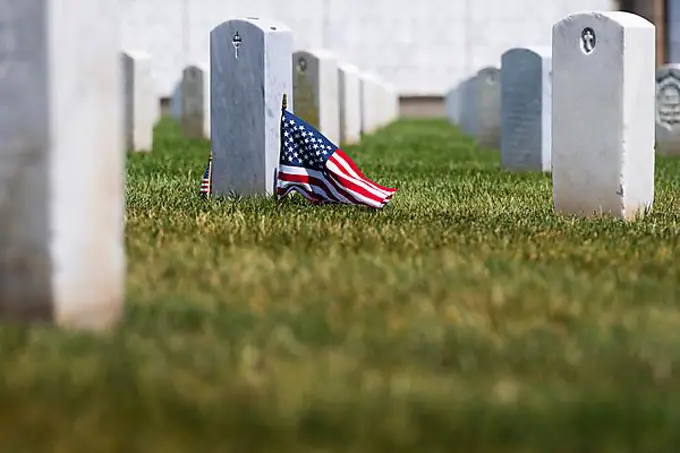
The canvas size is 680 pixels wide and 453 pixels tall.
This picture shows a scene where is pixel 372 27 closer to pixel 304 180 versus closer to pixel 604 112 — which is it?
pixel 304 180

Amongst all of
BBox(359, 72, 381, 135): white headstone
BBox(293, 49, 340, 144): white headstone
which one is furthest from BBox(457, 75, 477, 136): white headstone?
BBox(293, 49, 340, 144): white headstone

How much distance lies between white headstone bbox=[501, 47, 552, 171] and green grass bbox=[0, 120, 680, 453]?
6558 millimetres

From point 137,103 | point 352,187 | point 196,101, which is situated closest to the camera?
point 352,187

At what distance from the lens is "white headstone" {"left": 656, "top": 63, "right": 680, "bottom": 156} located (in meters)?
19.0

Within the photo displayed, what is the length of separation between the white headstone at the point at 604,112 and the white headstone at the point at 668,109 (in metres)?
9.60

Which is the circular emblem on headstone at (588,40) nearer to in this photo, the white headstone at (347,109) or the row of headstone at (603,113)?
the row of headstone at (603,113)

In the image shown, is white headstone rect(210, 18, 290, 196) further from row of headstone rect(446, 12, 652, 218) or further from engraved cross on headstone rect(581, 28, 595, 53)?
engraved cross on headstone rect(581, 28, 595, 53)

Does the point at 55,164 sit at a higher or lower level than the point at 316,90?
lower

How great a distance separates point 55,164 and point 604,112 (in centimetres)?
494

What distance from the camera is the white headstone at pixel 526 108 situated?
1475 centimetres

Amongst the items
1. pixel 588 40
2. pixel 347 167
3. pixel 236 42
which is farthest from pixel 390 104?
pixel 588 40

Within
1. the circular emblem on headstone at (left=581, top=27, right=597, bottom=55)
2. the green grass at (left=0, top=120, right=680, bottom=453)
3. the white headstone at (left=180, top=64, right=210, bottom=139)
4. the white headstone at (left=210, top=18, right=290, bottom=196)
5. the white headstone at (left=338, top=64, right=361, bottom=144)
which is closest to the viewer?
the green grass at (left=0, top=120, right=680, bottom=453)

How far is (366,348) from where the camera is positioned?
191 inches

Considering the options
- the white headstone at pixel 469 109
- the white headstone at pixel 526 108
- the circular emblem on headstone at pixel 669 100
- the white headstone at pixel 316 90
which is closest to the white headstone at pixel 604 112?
the white headstone at pixel 526 108
